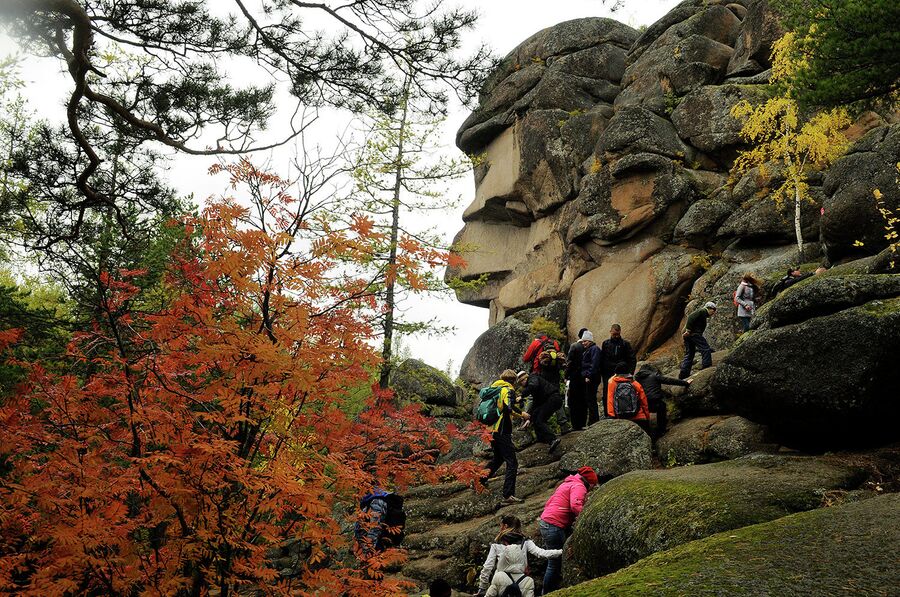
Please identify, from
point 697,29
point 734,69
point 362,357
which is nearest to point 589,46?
point 697,29

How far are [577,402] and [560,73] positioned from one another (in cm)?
1651

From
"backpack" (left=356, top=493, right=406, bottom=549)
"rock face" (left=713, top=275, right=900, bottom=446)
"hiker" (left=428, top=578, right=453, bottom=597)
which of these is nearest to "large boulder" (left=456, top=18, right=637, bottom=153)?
"rock face" (left=713, top=275, right=900, bottom=446)

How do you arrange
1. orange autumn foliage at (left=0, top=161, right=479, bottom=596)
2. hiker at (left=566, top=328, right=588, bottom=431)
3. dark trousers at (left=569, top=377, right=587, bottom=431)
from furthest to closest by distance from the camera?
dark trousers at (left=569, top=377, right=587, bottom=431), hiker at (left=566, top=328, right=588, bottom=431), orange autumn foliage at (left=0, top=161, right=479, bottom=596)

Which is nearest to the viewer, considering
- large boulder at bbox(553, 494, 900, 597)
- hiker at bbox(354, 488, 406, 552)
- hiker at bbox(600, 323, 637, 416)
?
large boulder at bbox(553, 494, 900, 597)

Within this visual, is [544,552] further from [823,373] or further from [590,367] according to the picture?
[590,367]

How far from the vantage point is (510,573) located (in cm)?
738

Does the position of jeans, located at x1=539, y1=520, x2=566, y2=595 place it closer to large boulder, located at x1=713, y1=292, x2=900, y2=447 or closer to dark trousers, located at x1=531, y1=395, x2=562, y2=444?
large boulder, located at x1=713, y1=292, x2=900, y2=447

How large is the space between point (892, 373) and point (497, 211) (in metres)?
20.0

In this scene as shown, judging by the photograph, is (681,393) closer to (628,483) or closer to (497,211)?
(628,483)

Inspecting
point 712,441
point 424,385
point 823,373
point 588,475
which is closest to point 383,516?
point 588,475

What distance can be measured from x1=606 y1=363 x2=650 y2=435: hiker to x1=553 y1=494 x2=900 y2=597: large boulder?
7011 millimetres


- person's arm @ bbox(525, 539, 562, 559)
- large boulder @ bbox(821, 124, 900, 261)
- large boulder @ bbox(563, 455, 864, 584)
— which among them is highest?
large boulder @ bbox(821, 124, 900, 261)

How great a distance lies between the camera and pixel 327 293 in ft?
21.2

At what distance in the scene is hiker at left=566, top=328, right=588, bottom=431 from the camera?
11.9 metres
